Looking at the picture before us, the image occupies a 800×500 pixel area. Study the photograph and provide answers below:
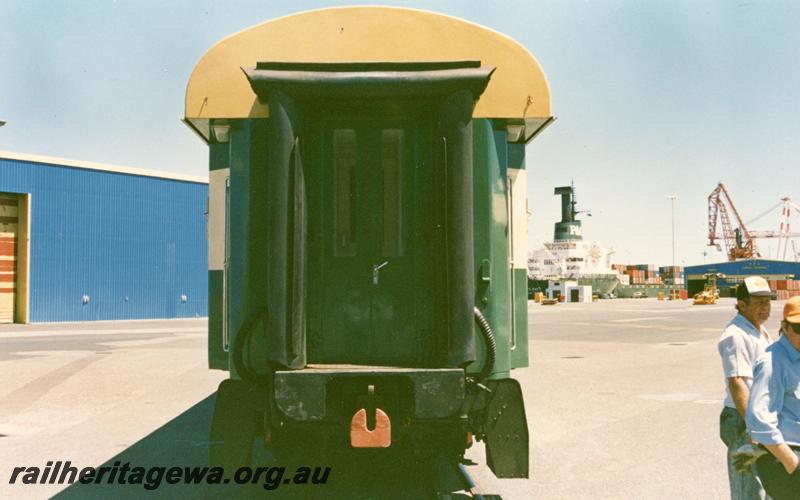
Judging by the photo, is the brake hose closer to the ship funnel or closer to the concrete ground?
the concrete ground

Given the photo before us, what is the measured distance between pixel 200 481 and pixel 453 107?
3.85m

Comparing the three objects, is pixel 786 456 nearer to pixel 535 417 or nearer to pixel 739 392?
pixel 739 392

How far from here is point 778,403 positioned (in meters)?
3.35

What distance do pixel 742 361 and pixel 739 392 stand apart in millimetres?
187

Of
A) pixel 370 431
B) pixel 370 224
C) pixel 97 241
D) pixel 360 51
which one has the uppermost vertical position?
pixel 97 241

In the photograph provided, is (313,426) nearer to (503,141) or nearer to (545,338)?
(503,141)

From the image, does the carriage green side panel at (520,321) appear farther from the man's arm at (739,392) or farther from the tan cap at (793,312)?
the tan cap at (793,312)

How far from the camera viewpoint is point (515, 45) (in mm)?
5281

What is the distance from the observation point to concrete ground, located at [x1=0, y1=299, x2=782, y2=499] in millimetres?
6406

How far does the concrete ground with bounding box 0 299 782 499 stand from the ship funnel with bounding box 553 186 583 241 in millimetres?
94194

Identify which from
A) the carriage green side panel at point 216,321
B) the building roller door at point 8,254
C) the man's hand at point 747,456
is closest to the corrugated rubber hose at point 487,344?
the man's hand at point 747,456

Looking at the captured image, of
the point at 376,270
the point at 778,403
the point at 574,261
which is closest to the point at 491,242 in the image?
the point at 376,270

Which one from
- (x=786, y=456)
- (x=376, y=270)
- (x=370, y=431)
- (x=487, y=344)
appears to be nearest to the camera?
(x=786, y=456)

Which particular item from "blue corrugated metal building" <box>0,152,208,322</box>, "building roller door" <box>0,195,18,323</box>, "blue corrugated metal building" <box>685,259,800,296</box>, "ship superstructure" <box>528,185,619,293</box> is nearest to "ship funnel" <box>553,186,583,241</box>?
"ship superstructure" <box>528,185,619,293</box>
